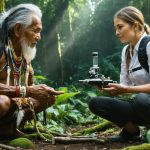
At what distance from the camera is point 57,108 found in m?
7.93

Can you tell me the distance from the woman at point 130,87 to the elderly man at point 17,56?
2.66 feet

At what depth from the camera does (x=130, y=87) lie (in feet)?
14.5

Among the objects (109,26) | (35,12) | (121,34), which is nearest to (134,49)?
(121,34)

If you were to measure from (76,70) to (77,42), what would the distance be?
17.6ft

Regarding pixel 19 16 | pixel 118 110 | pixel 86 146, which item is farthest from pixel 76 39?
pixel 86 146

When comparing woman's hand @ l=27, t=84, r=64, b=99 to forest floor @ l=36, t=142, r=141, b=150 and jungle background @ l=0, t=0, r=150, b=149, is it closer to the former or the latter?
forest floor @ l=36, t=142, r=141, b=150

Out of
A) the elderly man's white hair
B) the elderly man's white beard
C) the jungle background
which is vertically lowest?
the elderly man's white beard

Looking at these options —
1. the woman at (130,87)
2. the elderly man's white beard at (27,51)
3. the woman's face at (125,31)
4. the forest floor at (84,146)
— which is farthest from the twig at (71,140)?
the woman's face at (125,31)

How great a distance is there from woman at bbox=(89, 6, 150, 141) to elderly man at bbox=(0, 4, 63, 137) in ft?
2.66

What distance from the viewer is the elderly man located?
486 cm

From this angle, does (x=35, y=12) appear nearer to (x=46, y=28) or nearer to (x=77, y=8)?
(x=46, y=28)

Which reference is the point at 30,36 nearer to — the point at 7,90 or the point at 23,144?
the point at 7,90

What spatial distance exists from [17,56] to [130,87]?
169cm

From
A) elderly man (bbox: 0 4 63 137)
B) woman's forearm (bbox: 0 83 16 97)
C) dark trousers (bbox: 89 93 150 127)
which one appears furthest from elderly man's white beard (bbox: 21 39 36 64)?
dark trousers (bbox: 89 93 150 127)
